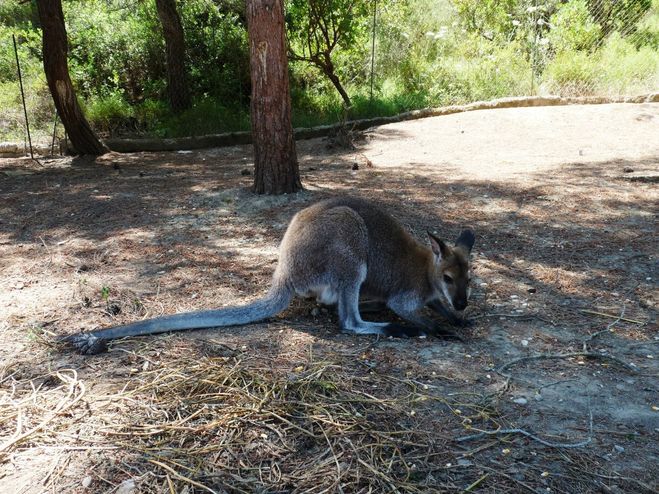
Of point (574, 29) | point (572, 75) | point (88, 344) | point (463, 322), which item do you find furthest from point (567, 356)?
point (574, 29)

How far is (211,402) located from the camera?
10.9 ft

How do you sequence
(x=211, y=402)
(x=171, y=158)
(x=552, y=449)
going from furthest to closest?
1. (x=171, y=158)
2. (x=211, y=402)
3. (x=552, y=449)

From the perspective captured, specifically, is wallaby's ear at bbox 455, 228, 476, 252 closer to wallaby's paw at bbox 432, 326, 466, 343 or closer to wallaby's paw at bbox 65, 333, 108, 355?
wallaby's paw at bbox 432, 326, 466, 343

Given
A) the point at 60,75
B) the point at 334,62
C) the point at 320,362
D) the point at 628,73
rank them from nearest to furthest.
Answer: the point at 320,362 < the point at 60,75 < the point at 628,73 < the point at 334,62

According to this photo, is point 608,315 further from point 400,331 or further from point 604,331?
point 400,331

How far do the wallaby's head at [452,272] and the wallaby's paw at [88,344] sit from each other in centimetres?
238

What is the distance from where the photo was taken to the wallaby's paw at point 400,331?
4.32 m

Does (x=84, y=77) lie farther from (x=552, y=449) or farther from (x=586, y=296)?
(x=552, y=449)

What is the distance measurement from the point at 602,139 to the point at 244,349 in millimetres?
9082

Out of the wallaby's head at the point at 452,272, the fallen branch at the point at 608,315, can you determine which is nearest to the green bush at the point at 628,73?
the fallen branch at the point at 608,315

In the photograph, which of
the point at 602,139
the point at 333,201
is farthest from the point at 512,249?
the point at 602,139

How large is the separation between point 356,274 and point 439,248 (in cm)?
66

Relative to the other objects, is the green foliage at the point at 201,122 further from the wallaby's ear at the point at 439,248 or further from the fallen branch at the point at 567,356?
the fallen branch at the point at 567,356

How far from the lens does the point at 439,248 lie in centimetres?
445
